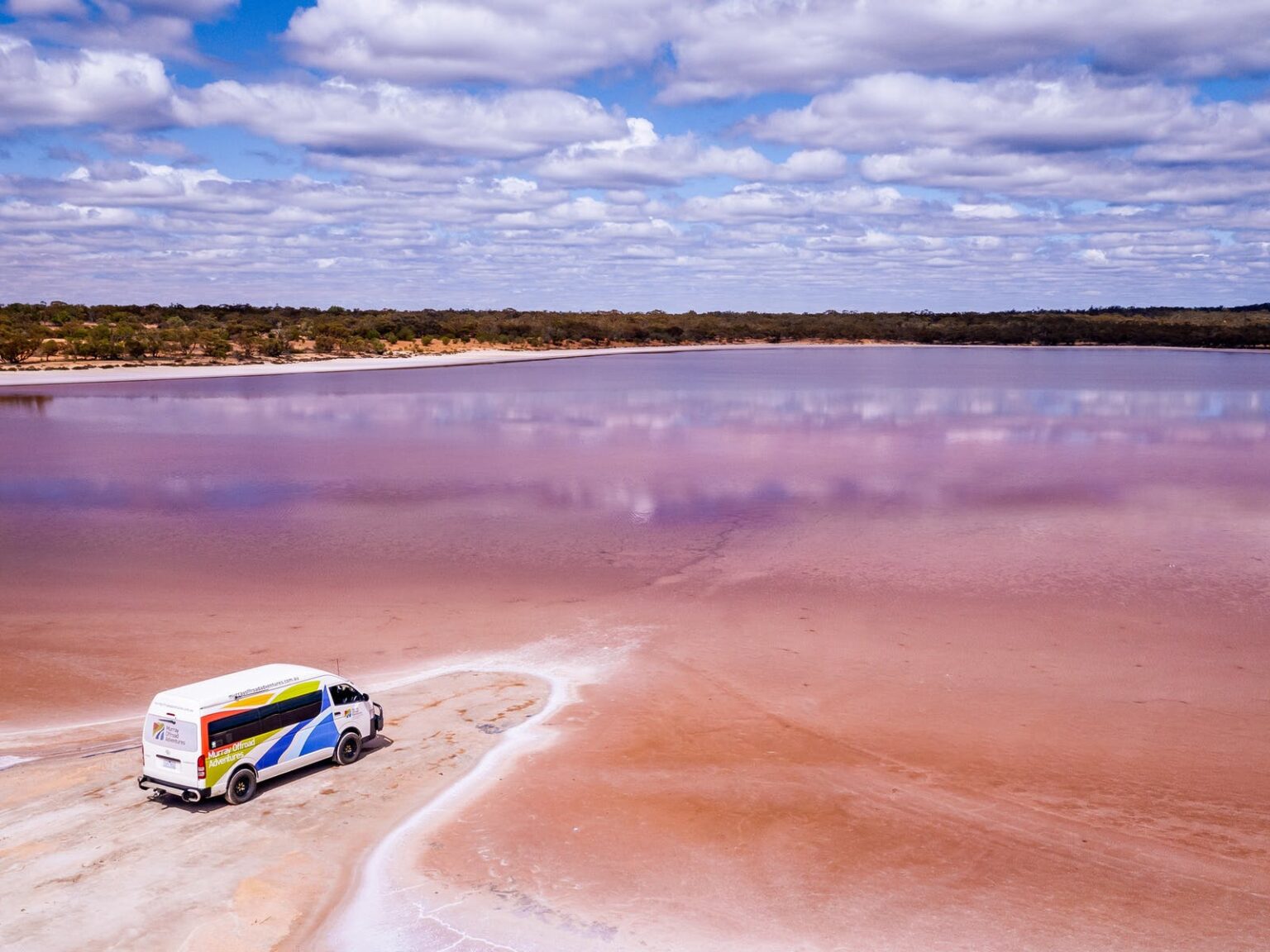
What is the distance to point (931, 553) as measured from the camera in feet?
90.6

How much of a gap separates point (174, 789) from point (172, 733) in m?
0.71

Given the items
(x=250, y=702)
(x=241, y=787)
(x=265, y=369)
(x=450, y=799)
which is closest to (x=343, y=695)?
(x=250, y=702)

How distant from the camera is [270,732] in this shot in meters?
13.6

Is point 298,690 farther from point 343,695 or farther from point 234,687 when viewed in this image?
point 234,687

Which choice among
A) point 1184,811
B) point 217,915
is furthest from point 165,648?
point 1184,811

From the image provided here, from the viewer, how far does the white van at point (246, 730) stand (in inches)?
503

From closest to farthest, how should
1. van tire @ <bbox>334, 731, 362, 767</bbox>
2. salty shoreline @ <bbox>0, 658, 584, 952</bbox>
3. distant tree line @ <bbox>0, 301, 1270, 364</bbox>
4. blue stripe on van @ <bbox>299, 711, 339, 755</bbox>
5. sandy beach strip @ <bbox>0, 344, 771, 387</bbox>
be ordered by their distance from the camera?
salty shoreline @ <bbox>0, 658, 584, 952</bbox>, blue stripe on van @ <bbox>299, 711, 339, 755</bbox>, van tire @ <bbox>334, 731, 362, 767</bbox>, sandy beach strip @ <bbox>0, 344, 771, 387</bbox>, distant tree line @ <bbox>0, 301, 1270, 364</bbox>

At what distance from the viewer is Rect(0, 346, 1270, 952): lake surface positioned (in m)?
12.0

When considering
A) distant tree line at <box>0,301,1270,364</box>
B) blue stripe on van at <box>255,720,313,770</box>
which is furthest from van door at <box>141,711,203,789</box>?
distant tree line at <box>0,301,1270,364</box>

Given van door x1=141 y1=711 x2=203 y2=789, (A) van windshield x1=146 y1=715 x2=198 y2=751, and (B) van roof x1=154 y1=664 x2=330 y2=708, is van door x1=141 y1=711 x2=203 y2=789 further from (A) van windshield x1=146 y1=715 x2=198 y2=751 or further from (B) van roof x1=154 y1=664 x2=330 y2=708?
(B) van roof x1=154 y1=664 x2=330 y2=708

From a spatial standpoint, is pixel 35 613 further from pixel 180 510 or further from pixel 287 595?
A: pixel 180 510

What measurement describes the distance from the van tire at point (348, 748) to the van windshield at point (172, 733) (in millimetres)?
2300

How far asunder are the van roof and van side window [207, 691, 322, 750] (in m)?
0.24

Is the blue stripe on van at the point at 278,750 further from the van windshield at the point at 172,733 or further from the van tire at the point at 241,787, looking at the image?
the van windshield at the point at 172,733
